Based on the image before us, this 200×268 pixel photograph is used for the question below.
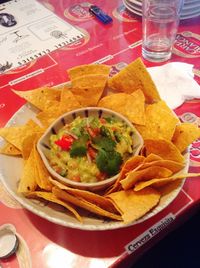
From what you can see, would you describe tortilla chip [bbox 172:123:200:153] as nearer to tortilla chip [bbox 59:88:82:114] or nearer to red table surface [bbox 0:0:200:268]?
red table surface [bbox 0:0:200:268]

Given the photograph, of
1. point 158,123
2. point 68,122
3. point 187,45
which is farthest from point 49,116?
point 187,45

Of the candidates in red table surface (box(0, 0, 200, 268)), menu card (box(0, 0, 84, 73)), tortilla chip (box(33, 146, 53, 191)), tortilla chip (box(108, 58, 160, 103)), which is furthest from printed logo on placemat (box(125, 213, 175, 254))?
menu card (box(0, 0, 84, 73))

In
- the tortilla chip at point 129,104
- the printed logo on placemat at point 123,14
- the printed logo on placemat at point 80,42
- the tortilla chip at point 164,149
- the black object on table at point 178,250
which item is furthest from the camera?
the printed logo on placemat at point 123,14

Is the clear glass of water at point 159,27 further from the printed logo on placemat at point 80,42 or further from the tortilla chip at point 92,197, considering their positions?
the tortilla chip at point 92,197

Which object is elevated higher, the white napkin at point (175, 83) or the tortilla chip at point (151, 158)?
the tortilla chip at point (151, 158)

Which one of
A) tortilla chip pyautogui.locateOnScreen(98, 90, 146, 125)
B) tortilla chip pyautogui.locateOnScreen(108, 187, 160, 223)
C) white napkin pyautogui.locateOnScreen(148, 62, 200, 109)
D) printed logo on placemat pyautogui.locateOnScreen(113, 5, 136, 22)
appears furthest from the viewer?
printed logo on placemat pyautogui.locateOnScreen(113, 5, 136, 22)

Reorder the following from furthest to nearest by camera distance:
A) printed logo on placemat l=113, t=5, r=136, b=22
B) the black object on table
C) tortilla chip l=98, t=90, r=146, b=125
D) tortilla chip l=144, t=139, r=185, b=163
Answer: printed logo on placemat l=113, t=5, r=136, b=22 → the black object on table → tortilla chip l=98, t=90, r=146, b=125 → tortilla chip l=144, t=139, r=185, b=163

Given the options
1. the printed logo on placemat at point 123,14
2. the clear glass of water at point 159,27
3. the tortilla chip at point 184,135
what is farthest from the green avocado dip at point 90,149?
the printed logo on placemat at point 123,14
